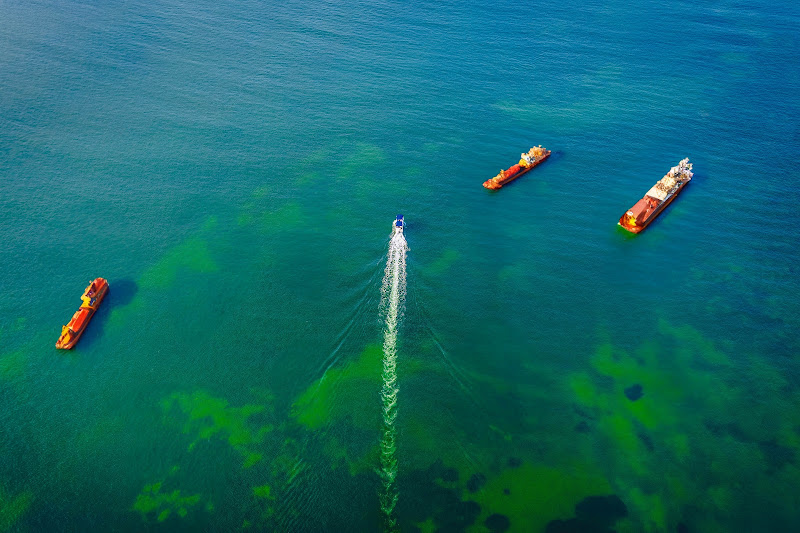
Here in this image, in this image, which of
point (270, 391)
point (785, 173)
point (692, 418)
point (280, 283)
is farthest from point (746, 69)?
point (270, 391)

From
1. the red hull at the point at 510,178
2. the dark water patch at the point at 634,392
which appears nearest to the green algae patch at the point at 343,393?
the dark water patch at the point at 634,392

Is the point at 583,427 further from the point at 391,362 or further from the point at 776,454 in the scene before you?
the point at 391,362

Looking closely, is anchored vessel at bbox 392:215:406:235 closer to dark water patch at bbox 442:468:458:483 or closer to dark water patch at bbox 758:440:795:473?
dark water patch at bbox 442:468:458:483

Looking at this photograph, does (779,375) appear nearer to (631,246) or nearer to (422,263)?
(631,246)

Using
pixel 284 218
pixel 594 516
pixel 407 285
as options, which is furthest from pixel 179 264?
pixel 594 516

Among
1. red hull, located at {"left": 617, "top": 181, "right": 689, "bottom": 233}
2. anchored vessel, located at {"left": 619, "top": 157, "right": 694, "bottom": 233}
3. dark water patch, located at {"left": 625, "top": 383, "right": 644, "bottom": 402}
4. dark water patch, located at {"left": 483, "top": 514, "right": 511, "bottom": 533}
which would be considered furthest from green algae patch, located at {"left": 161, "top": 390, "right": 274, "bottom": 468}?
anchored vessel, located at {"left": 619, "top": 157, "right": 694, "bottom": 233}

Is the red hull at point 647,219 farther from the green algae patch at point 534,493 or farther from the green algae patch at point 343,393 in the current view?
the green algae patch at point 343,393

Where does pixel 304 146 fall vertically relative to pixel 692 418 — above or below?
above
